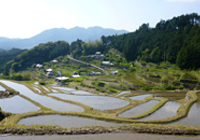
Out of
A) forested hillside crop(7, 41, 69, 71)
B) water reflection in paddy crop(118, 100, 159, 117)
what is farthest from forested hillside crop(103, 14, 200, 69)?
forested hillside crop(7, 41, 69, 71)

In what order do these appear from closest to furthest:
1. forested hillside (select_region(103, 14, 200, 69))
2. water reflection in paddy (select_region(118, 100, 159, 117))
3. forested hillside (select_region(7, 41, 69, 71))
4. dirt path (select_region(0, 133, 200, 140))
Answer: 1. dirt path (select_region(0, 133, 200, 140))
2. water reflection in paddy (select_region(118, 100, 159, 117))
3. forested hillside (select_region(103, 14, 200, 69))
4. forested hillside (select_region(7, 41, 69, 71))

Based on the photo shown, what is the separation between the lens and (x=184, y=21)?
90375mm

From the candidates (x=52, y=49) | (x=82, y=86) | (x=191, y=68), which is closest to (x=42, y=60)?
(x=52, y=49)

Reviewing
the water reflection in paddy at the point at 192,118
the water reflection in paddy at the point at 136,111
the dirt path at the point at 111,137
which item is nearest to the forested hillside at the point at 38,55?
the water reflection in paddy at the point at 136,111

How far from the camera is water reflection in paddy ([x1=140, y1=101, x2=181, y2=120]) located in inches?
739

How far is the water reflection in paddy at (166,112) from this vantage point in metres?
18.8

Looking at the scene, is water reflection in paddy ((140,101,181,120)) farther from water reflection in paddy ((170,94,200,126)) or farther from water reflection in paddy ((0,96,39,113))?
water reflection in paddy ((0,96,39,113))

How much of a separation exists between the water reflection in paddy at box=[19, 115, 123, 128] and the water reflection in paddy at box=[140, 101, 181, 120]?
541 centimetres

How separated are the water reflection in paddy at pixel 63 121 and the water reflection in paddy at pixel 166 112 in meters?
5.41

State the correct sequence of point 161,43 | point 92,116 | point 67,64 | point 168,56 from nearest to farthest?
point 92,116
point 168,56
point 161,43
point 67,64

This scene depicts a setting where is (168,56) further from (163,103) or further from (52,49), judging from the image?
(52,49)

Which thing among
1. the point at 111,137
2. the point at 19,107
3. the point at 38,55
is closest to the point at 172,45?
the point at 19,107

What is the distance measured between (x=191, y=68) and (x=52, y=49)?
117 metres

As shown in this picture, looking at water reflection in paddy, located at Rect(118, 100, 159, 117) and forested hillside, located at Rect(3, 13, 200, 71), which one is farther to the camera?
forested hillside, located at Rect(3, 13, 200, 71)
